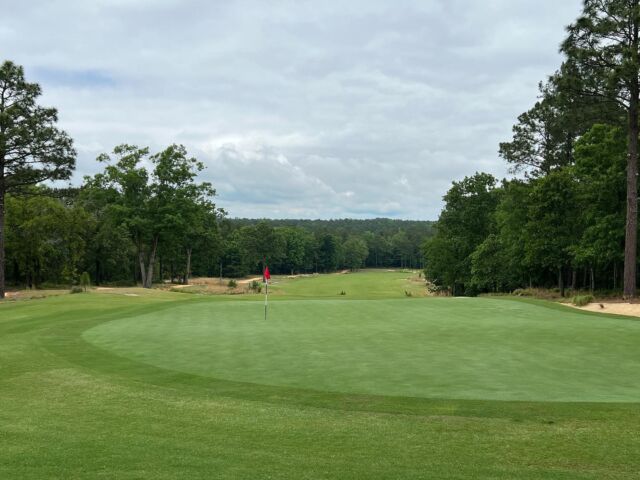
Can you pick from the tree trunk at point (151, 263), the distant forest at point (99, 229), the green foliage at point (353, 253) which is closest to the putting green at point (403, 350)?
the distant forest at point (99, 229)

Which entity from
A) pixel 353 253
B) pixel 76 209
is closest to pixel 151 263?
pixel 76 209

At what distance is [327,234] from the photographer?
160 meters

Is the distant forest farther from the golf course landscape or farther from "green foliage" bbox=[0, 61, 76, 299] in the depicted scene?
the golf course landscape

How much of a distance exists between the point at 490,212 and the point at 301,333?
48.7 meters

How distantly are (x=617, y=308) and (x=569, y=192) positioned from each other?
15.5 meters

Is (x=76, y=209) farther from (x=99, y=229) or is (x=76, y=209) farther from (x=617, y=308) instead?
(x=617, y=308)

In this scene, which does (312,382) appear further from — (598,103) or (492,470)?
(598,103)

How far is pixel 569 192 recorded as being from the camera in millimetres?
37219

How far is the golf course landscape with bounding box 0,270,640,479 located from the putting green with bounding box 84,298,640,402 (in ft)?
0.21

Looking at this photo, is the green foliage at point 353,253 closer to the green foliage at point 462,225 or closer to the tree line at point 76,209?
the tree line at point 76,209

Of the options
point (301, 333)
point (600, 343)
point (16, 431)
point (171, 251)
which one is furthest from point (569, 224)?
point (171, 251)

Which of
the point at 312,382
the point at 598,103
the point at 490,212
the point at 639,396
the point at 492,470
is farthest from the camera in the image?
the point at 490,212

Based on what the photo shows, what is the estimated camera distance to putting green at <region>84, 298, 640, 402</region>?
30.3ft

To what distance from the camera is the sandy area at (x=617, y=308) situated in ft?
73.9
